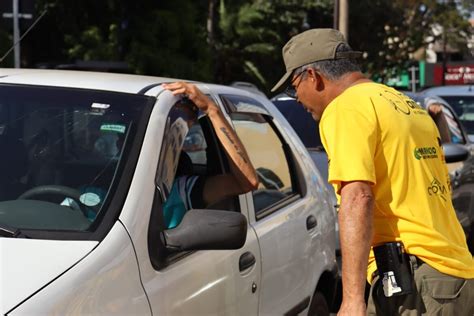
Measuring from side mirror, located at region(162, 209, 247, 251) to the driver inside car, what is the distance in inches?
15.3

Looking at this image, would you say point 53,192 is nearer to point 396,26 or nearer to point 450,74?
point 396,26

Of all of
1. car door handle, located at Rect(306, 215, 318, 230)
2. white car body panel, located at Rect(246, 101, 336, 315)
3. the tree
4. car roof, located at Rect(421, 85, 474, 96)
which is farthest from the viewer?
the tree

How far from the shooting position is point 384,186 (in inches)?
102

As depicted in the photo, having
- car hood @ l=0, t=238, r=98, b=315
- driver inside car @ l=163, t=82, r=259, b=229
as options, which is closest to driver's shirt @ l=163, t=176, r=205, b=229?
driver inside car @ l=163, t=82, r=259, b=229

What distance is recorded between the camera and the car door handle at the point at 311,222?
391cm

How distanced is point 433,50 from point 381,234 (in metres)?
68.4

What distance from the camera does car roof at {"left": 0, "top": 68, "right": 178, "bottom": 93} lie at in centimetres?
295

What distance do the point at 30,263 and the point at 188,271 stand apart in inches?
26.8

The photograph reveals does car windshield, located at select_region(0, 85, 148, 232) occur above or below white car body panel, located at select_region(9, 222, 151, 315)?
above

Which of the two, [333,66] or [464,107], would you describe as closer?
[333,66]

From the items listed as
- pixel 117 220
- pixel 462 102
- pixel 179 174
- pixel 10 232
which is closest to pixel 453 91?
pixel 462 102

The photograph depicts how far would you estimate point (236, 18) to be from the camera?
26.7m

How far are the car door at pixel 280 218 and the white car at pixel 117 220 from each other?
0.04 ft

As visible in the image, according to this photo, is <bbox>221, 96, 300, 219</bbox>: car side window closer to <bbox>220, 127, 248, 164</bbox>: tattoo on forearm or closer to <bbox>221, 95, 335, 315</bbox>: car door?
<bbox>221, 95, 335, 315</bbox>: car door
